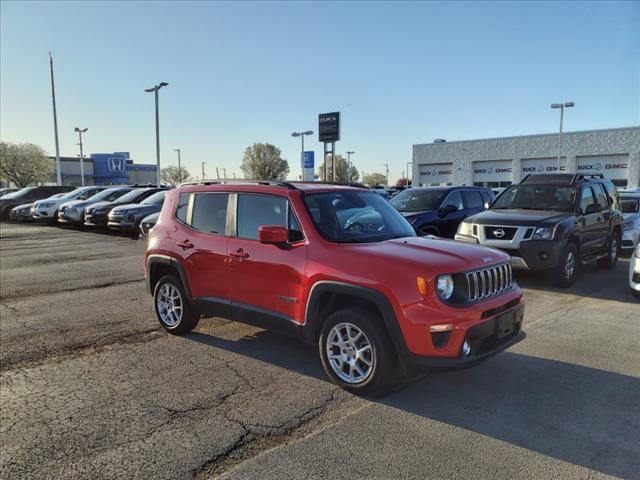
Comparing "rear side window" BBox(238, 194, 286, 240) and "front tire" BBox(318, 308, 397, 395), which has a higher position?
"rear side window" BBox(238, 194, 286, 240)

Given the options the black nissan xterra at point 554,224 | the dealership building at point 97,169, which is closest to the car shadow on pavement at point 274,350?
the black nissan xterra at point 554,224

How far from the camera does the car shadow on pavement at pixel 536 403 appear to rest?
3.44 metres

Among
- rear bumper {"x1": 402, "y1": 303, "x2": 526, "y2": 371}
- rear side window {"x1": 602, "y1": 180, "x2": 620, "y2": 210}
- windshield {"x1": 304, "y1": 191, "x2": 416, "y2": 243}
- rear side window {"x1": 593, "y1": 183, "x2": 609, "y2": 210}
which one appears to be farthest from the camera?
rear side window {"x1": 602, "y1": 180, "x2": 620, "y2": 210}

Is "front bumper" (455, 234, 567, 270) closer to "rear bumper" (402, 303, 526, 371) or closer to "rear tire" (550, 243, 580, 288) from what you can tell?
"rear tire" (550, 243, 580, 288)

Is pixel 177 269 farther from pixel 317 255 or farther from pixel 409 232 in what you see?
pixel 409 232

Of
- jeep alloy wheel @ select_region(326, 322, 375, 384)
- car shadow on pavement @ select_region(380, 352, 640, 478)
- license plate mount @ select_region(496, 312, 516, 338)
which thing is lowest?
car shadow on pavement @ select_region(380, 352, 640, 478)

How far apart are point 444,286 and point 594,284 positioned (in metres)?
6.86

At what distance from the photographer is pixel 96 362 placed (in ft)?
16.8

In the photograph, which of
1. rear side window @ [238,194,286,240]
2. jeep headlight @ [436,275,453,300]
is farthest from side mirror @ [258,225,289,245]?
jeep headlight @ [436,275,453,300]

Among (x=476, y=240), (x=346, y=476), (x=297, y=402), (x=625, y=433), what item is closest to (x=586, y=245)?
(x=476, y=240)

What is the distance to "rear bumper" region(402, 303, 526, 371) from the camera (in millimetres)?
3854

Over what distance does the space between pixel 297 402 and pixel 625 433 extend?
245cm

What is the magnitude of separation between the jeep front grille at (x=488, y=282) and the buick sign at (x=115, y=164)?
8439 cm

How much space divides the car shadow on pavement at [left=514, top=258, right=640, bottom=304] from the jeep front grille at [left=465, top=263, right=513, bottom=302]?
4.44 meters
